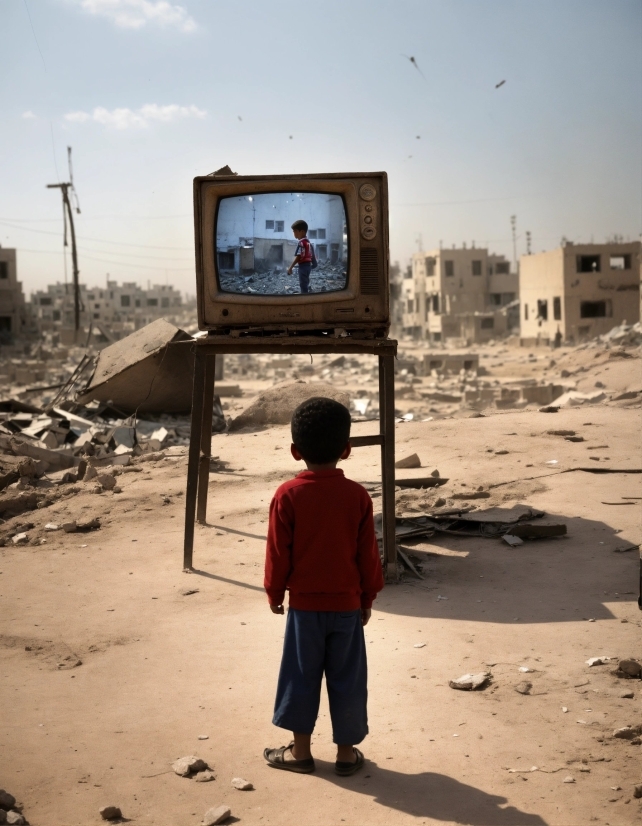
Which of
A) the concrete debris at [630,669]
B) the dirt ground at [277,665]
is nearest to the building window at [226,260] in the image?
the dirt ground at [277,665]

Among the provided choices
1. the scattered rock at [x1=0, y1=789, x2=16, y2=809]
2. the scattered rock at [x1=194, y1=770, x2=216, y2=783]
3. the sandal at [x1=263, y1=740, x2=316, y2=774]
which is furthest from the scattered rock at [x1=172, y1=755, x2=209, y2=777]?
the scattered rock at [x1=0, y1=789, x2=16, y2=809]

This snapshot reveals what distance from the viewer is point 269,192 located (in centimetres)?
495

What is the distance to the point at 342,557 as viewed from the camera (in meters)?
2.77

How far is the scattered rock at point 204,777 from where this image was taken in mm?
2762

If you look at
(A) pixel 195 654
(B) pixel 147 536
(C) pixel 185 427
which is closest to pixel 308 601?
(A) pixel 195 654

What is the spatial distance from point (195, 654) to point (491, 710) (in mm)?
1416

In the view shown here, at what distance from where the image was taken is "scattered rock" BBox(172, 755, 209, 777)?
280 centimetres

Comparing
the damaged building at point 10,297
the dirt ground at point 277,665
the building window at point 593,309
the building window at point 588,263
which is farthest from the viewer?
the damaged building at point 10,297

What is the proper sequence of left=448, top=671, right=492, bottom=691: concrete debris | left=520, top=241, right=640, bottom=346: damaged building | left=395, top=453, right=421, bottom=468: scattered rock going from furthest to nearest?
1. left=520, top=241, right=640, bottom=346: damaged building
2. left=395, top=453, right=421, bottom=468: scattered rock
3. left=448, top=671, right=492, bottom=691: concrete debris

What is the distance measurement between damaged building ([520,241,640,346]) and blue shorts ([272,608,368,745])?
115 feet

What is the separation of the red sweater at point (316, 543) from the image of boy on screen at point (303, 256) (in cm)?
237

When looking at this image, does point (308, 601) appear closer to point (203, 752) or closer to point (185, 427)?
point (203, 752)

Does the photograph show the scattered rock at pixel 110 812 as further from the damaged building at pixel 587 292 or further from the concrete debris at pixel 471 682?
the damaged building at pixel 587 292

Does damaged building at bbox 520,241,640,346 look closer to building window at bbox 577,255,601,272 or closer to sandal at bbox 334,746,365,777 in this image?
building window at bbox 577,255,601,272
